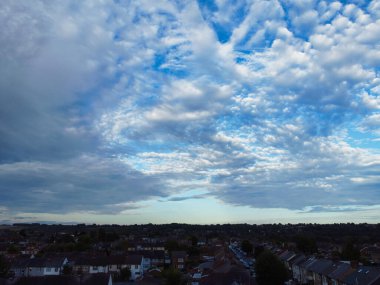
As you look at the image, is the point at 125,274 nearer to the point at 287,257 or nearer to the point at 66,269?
the point at 66,269

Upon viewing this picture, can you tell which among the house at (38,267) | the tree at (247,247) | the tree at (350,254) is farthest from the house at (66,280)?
the tree at (247,247)

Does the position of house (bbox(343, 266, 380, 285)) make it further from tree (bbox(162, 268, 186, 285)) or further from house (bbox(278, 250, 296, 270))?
house (bbox(278, 250, 296, 270))

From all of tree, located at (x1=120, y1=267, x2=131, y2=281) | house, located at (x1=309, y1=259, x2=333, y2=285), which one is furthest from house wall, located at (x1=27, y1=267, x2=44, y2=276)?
house, located at (x1=309, y1=259, x2=333, y2=285)

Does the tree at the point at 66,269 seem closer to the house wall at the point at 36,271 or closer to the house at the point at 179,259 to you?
the house wall at the point at 36,271

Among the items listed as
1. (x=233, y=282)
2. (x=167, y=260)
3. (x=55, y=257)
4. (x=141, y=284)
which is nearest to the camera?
(x=233, y=282)

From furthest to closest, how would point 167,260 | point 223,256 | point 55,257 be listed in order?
point 167,260, point 55,257, point 223,256

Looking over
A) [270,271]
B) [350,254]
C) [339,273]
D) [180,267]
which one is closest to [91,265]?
[180,267]

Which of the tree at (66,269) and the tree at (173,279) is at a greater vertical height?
the tree at (173,279)

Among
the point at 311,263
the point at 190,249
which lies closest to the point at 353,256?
the point at 311,263

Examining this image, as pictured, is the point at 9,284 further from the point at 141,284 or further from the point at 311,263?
the point at 311,263
